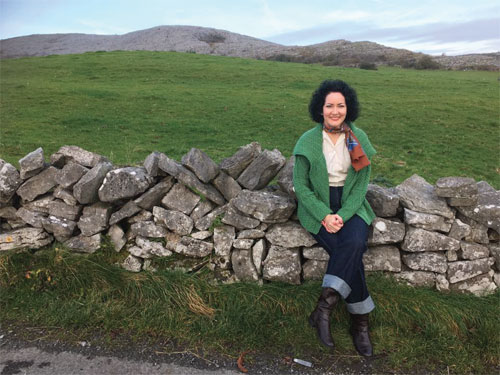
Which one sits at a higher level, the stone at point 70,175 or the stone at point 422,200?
the stone at point 70,175

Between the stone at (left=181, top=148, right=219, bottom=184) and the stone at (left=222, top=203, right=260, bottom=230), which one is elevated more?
the stone at (left=181, top=148, right=219, bottom=184)

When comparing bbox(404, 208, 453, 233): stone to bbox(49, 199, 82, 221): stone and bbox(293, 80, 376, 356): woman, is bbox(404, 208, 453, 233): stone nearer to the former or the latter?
bbox(293, 80, 376, 356): woman

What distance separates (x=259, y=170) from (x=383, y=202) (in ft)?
5.03

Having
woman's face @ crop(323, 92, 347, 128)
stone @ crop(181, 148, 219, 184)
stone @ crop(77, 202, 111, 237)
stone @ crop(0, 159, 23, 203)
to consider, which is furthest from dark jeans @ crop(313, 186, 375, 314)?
stone @ crop(0, 159, 23, 203)

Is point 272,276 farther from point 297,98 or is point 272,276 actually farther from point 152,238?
point 297,98

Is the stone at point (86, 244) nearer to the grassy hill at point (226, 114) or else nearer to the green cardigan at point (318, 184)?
the green cardigan at point (318, 184)

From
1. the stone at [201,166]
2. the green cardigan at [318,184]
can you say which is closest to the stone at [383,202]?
the green cardigan at [318,184]

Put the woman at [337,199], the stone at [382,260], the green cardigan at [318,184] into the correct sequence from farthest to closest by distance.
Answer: the stone at [382,260], the green cardigan at [318,184], the woman at [337,199]

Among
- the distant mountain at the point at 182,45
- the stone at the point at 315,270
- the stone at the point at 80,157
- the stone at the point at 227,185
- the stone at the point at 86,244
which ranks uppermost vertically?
the distant mountain at the point at 182,45

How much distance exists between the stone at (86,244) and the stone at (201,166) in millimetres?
1488

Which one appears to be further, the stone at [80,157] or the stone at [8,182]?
the stone at [80,157]

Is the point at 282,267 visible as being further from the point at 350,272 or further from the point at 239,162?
the point at 239,162

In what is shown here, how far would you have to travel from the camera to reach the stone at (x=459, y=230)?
441 centimetres

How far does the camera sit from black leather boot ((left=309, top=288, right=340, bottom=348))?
12.3ft
